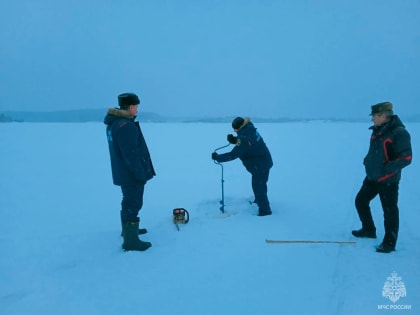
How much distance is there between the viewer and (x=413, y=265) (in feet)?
12.0

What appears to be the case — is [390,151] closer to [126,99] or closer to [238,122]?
[238,122]

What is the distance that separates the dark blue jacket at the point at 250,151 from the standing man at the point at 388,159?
5.66ft

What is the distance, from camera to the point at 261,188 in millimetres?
5465

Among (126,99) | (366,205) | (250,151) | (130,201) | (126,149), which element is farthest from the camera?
(250,151)

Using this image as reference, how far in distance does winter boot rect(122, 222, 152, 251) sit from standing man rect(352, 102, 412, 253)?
2967mm

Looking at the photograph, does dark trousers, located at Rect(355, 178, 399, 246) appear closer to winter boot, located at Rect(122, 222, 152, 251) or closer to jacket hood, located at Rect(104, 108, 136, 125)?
winter boot, located at Rect(122, 222, 152, 251)

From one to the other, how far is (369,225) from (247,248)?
1.74m

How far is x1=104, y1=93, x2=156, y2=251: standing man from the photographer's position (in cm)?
381

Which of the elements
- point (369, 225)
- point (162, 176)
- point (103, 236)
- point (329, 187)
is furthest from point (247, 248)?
point (162, 176)

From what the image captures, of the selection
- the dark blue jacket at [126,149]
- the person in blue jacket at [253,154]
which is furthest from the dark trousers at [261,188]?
the dark blue jacket at [126,149]

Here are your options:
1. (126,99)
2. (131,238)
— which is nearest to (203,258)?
(131,238)

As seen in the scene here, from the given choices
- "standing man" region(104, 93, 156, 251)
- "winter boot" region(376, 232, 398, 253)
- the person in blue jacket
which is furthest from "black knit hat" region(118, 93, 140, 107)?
"winter boot" region(376, 232, 398, 253)

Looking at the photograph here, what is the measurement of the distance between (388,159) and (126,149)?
3053 millimetres

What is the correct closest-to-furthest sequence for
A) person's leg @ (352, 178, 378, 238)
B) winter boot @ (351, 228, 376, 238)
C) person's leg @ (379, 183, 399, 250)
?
1. person's leg @ (379, 183, 399, 250)
2. person's leg @ (352, 178, 378, 238)
3. winter boot @ (351, 228, 376, 238)
